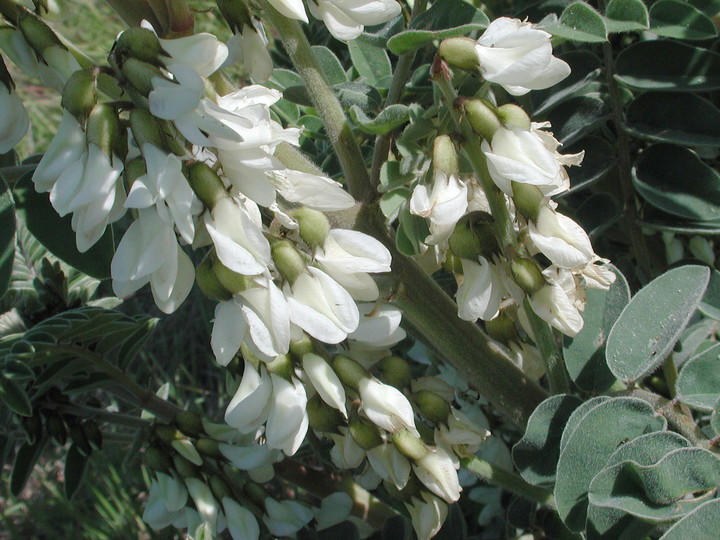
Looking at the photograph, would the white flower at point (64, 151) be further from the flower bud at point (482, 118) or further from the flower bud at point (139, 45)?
the flower bud at point (482, 118)

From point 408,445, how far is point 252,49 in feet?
1.45

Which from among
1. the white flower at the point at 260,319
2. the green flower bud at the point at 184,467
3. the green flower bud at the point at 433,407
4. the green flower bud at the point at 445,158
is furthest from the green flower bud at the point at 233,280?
the green flower bud at the point at 184,467

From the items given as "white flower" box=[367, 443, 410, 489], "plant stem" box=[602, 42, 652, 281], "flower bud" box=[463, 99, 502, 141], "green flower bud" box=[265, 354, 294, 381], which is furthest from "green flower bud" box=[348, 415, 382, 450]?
"plant stem" box=[602, 42, 652, 281]

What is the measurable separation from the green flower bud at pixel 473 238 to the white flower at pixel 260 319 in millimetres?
198

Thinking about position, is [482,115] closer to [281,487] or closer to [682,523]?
[682,523]

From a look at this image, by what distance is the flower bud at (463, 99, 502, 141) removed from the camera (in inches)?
30.0

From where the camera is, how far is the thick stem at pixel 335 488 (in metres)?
1.39

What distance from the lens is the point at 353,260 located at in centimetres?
78

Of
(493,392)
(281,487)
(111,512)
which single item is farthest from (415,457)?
(111,512)

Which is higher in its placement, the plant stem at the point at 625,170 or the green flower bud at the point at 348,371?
the green flower bud at the point at 348,371

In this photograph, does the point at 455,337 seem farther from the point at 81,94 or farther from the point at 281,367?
the point at 81,94

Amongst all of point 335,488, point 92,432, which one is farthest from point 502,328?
point 92,432

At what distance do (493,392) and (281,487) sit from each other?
773mm

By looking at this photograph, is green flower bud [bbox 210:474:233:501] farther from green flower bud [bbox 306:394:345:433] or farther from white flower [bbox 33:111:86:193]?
white flower [bbox 33:111:86:193]
